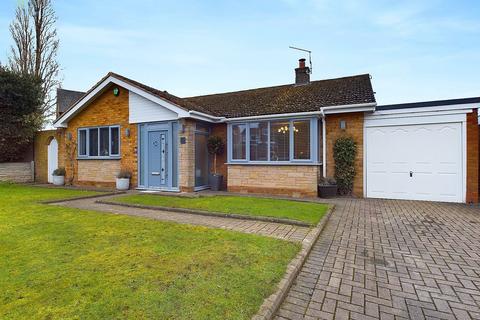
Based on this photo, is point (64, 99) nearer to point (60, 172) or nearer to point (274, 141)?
point (60, 172)

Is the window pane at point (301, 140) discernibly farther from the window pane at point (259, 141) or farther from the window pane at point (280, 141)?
the window pane at point (259, 141)

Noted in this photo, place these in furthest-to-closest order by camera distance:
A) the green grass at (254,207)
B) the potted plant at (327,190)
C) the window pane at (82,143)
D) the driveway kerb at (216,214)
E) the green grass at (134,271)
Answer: the window pane at (82,143) → the potted plant at (327,190) → the green grass at (254,207) → the driveway kerb at (216,214) → the green grass at (134,271)

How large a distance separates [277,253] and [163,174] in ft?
26.9

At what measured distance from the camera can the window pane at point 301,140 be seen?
9.79m

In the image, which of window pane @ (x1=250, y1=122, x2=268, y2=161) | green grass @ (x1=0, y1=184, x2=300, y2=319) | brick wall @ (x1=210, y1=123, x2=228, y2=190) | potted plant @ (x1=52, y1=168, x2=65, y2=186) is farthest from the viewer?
potted plant @ (x1=52, y1=168, x2=65, y2=186)

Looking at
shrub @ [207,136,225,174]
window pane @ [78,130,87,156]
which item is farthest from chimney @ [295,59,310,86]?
window pane @ [78,130,87,156]

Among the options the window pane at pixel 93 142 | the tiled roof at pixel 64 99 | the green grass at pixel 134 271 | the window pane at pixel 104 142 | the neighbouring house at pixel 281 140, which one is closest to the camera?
the green grass at pixel 134 271

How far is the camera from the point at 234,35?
1430 cm

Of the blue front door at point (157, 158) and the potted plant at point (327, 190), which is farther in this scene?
the blue front door at point (157, 158)

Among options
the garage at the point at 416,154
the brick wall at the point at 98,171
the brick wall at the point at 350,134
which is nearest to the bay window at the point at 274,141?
the brick wall at the point at 350,134

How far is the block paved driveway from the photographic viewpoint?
8.66 ft

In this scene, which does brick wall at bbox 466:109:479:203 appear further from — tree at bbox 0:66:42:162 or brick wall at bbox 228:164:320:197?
tree at bbox 0:66:42:162

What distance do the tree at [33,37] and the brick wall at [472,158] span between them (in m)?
26.4

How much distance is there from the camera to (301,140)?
989 cm
